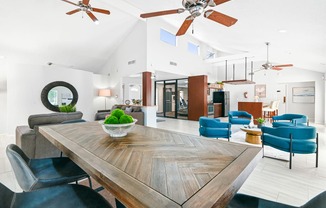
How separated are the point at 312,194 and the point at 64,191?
9.55 feet

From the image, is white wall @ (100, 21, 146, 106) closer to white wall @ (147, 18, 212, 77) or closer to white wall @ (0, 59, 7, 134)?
white wall @ (147, 18, 212, 77)

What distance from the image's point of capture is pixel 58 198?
3.48 feet

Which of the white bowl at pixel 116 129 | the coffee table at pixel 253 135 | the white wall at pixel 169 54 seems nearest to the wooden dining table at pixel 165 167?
the white bowl at pixel 116 129

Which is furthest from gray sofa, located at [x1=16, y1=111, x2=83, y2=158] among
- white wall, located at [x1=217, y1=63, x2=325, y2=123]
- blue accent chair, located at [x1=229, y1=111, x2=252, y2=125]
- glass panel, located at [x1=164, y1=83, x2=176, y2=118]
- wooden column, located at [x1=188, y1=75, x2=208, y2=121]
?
white wall, located at [x1=217, y1=63, x2=325, y2=123]

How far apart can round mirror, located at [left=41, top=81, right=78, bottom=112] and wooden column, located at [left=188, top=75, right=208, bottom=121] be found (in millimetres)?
5743

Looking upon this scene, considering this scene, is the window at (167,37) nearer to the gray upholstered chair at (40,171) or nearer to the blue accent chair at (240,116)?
the blue accent chair at (240,116)

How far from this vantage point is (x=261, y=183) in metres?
2.48

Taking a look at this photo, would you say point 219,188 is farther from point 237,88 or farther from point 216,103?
point 237,88

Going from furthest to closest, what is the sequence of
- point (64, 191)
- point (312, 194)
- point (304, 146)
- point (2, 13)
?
point (2, 13)
point (304, 146)
point (312, 194)
point (64, 191)

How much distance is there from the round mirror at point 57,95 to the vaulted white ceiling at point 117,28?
1.35 metres

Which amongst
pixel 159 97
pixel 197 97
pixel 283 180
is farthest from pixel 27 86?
pixel 283 180

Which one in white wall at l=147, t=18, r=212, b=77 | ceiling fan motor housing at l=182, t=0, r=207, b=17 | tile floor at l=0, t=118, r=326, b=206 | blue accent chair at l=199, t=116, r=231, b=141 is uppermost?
white wall at l=147, t=18, r=212, b=77

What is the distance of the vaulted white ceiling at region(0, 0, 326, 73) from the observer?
3158 millimetres

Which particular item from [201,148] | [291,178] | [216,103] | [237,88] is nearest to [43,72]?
[201,148]
